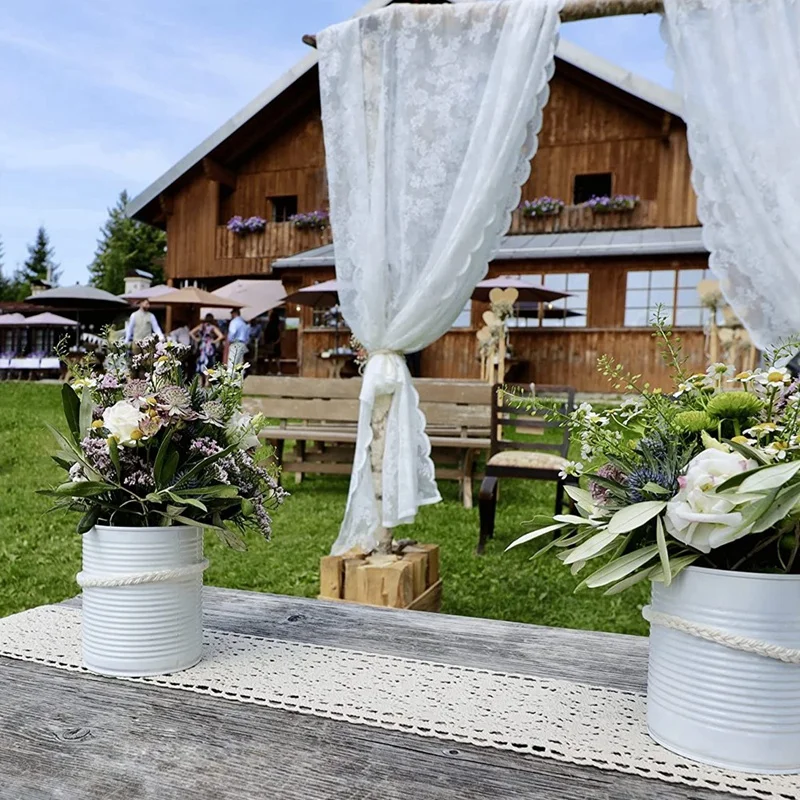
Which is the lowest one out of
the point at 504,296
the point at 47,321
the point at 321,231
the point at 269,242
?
the point at 504,296

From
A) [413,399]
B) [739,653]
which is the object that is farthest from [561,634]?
[413,399]

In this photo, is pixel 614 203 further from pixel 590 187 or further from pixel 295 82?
pixel 295 82

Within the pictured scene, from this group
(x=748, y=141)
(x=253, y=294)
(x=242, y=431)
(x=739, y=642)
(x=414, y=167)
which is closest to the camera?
(x=739, y=642)

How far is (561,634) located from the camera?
1512 mm

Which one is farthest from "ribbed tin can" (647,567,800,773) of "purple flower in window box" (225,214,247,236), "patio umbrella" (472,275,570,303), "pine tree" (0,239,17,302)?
"pine tree" (0,239,17,302)

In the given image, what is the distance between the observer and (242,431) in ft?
4.31

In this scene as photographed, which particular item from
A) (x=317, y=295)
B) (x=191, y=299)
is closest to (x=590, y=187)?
(x=317, y=295)

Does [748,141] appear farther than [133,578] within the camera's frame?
Yes

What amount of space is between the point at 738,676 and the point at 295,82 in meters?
16.5

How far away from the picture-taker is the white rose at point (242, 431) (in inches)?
51.6

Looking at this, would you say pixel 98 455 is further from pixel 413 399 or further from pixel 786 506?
pixel 413 399

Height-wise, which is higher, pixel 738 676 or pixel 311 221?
pixel 311 221

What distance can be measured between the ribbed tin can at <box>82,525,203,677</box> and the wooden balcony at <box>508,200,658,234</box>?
45.8ft

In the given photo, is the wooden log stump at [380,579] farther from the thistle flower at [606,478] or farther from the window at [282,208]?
the window at [282,208]
